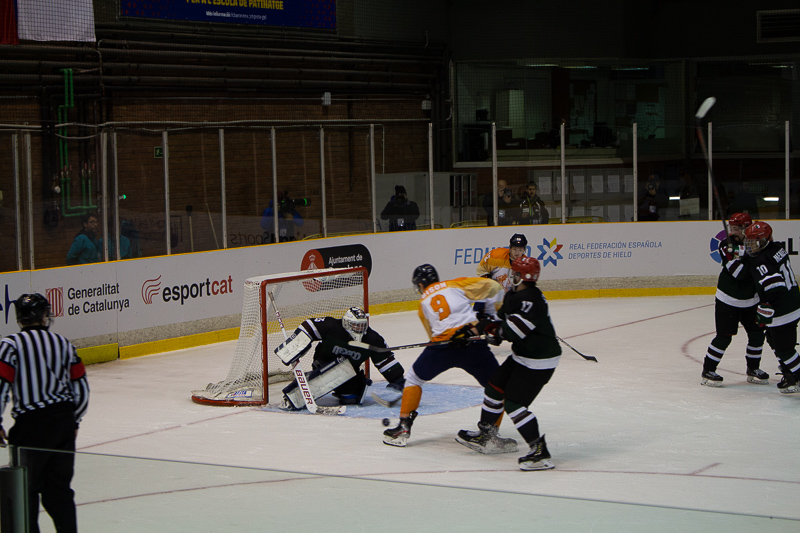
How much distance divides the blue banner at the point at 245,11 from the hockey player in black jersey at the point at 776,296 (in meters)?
8.86

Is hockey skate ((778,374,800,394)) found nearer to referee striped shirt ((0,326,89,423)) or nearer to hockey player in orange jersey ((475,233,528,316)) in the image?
hockey player in orange jersey ((475,233,528,316))

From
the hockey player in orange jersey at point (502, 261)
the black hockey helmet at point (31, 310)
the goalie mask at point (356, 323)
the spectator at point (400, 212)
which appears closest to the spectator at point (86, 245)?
the goalie mask at point (356, 323)

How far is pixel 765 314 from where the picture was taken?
286 inches

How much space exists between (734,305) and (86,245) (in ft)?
20.0

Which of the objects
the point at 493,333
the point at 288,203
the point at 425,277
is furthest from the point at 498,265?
the point at 288,203

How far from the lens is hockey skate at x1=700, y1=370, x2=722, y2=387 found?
7.73 metres

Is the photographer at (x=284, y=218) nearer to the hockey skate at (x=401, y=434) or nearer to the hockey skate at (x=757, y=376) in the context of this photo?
the hockey skate at (x=401, y=434)

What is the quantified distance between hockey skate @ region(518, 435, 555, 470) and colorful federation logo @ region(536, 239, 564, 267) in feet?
26.6

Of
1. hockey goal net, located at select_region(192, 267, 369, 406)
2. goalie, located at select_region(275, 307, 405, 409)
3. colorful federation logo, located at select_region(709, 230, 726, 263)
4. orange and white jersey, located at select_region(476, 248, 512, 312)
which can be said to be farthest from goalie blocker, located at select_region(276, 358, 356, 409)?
colorful federation logo, located at select_region(709, 230, 726, 263)

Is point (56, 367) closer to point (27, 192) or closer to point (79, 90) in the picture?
point (27, 192)

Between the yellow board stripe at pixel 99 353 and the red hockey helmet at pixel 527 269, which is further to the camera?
the yellow board stripe at pixel 99 353

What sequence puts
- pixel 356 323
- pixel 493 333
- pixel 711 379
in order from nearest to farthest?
pixel 493 333, pixel 356 323, pixel 711 379

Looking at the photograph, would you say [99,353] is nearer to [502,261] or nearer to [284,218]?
[284,218]

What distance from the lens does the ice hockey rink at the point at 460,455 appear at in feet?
9.68
